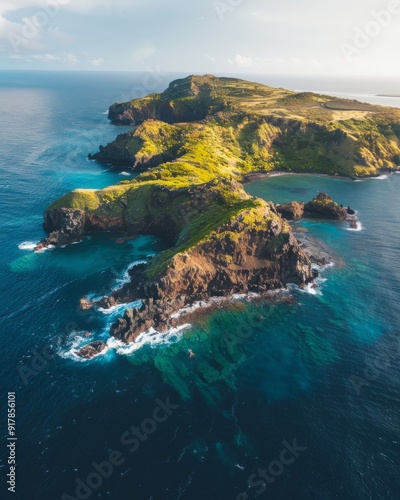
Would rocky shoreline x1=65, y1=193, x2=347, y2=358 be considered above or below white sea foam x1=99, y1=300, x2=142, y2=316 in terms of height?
above

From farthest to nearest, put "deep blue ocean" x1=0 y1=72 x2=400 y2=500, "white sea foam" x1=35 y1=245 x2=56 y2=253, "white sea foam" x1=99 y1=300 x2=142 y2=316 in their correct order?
"white sea foam" x1=35 y1=245 x2=56 y2=253 < "white sea foam" x1=99 y1=300 x2=142 y2=316 < "deep blue ocean" x1=0 y1=72 x2=400 y2=500

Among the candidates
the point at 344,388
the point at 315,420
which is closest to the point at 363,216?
the point at 344,388

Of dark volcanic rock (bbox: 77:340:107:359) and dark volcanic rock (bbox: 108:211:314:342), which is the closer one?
dark volcanic rock (bbox: 77:340:107:359)

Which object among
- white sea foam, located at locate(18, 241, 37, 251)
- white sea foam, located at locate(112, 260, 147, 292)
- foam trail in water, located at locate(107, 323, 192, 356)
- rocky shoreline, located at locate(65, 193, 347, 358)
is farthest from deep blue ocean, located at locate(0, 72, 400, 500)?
rocky shoreline, located at locate(65, 193, 347, 358)

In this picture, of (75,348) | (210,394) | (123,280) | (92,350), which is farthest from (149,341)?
(123,280)

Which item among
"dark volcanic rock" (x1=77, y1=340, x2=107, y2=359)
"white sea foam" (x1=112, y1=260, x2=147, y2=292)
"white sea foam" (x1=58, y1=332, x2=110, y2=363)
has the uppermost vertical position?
"dark volcanic rock" (x1=77, y1=340, x2=107, y2=359)

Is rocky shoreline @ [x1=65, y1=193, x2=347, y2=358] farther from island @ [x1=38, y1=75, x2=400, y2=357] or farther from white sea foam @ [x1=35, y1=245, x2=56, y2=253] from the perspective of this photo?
white sea foam @ [x1=35, y1=245, x2=56, y2=253]

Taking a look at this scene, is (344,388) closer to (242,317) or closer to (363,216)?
(242,317)

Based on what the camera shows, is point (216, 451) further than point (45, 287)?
No
